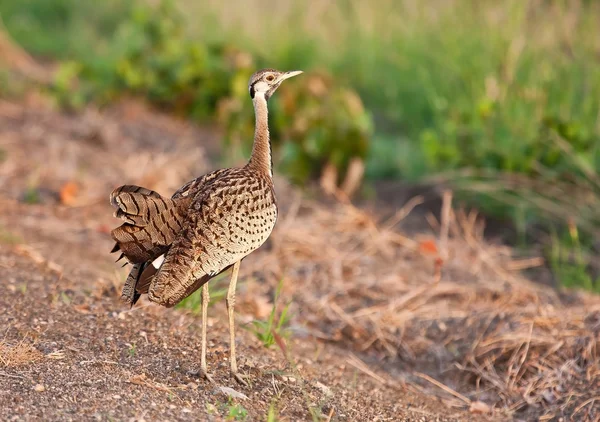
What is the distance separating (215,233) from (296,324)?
168cm

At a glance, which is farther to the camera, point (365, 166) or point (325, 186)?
point (365, 166)

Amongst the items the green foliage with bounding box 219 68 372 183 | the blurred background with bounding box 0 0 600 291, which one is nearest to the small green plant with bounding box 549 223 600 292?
the blurred background with bounding box 0 0 600 291

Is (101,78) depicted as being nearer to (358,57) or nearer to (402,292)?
(358,57)

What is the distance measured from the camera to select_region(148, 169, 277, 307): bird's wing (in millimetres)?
3463

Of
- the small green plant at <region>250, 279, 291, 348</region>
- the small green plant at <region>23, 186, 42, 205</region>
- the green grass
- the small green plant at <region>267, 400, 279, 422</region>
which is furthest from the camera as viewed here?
the small green plant at <region>23, 186, 42, 205</region>

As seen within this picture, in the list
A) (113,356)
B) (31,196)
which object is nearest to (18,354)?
(113,356)

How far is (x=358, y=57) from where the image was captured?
10523mm

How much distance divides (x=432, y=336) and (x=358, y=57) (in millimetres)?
5965

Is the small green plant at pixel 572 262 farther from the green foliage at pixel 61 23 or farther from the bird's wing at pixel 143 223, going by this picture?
the green foliage at pixel 61 23

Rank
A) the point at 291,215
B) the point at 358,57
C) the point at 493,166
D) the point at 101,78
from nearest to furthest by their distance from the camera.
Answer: the point at 291,215, the point at 493,166, the point at 101,78, the point at 358,57

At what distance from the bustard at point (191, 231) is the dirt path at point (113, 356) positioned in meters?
0.26

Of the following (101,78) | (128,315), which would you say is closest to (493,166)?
(128,315)

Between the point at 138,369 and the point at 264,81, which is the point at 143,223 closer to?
the point at 138,369

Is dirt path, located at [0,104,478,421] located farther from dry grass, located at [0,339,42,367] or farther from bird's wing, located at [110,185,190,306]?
bird's wing, located at [110,185,190,306]
